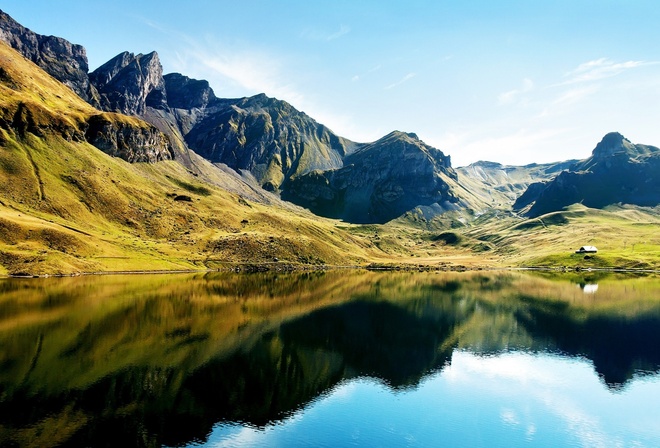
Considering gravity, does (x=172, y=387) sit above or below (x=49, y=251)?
below

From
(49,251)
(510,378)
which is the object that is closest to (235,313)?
(510,378)

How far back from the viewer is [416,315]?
128 metres

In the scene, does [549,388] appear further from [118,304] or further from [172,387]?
[118,304]

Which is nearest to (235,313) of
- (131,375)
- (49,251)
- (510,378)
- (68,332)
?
(68,332)

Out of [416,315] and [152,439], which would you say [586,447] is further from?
[416,315]

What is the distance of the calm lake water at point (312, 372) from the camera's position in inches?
1911

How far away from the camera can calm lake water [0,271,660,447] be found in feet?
159

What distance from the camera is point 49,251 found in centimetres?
17275

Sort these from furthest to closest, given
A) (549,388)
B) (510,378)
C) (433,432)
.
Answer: (510,378) → (549,388) → (433,432)

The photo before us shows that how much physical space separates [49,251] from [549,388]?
595 feet

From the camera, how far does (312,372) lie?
2849 inches

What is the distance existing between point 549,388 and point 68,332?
85.0 meters

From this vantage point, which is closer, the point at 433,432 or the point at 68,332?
the point at 433,432

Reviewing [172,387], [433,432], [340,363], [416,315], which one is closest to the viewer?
[433,432]
